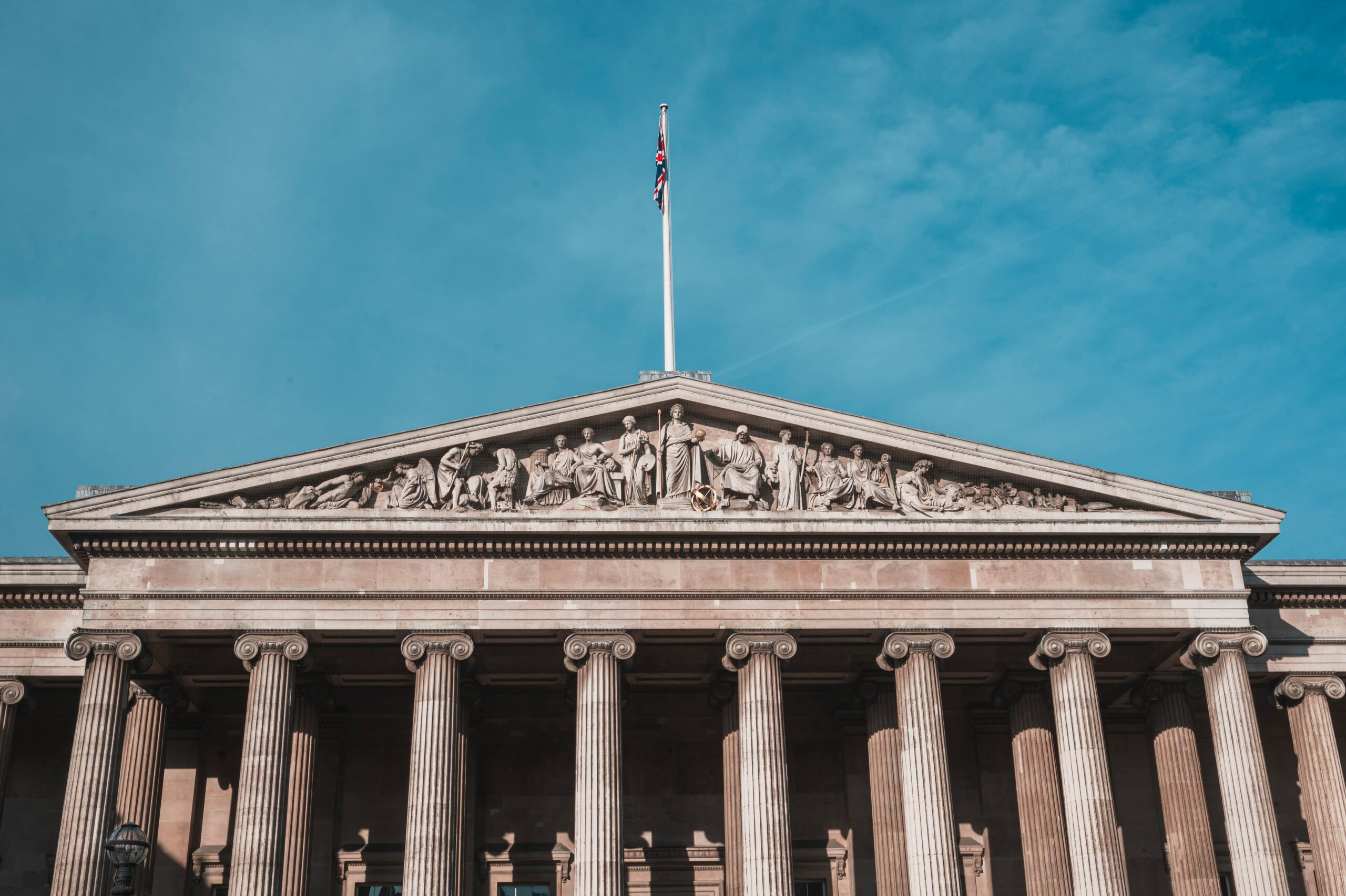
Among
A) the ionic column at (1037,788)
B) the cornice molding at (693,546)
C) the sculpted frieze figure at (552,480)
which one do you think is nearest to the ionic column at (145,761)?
the cornice molding at (693,546)

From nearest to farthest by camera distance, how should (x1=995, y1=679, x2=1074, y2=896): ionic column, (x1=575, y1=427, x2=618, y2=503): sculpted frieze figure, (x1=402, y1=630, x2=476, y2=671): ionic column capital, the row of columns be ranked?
the row of columns → (x1=402, y1=630, x2=476, y2=671): ionic column capital → (x1=575, y1=427, x2=618, y2=503): sculpted frieze figure → (x1=995, y1=679, x2=1074, y2=896): ionic column

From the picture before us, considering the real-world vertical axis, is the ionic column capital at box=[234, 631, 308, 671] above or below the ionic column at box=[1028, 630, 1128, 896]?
above

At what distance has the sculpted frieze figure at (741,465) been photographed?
108 feet

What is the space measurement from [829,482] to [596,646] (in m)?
6.36

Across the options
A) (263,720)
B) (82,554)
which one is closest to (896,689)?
(263,720)

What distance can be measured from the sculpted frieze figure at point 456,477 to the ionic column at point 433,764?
291cm

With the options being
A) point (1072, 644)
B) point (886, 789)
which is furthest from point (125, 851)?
point (1072, 644)

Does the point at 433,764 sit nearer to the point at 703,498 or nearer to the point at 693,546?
the point at 693,546

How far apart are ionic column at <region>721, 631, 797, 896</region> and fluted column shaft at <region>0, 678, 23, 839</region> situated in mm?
16358

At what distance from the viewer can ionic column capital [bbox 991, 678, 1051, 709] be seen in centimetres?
3531

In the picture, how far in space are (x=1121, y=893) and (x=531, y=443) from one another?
15.8m

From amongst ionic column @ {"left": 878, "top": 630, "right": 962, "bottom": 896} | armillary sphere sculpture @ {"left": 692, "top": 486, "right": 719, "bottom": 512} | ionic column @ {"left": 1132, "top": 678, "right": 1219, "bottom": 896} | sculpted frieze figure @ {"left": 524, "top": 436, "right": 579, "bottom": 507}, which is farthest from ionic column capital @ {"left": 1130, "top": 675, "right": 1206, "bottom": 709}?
sculpted frieze figure @ {"left": 524, "top": 436, "right": 579, "bottom": 507}

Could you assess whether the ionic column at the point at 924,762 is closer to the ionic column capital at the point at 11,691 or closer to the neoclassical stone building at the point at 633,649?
the neoclassical stone building at the point at 633,649

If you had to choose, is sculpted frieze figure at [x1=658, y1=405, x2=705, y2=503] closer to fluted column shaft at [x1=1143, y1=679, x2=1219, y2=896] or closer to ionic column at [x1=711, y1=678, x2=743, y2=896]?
ionic column at [x1=711, y1=678, x2=743, y2=896]
